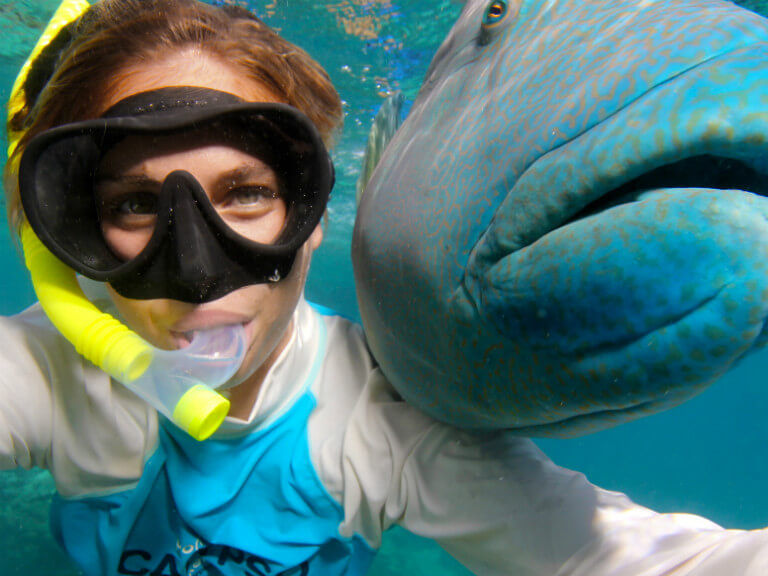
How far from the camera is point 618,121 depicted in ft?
Answer: 2.32

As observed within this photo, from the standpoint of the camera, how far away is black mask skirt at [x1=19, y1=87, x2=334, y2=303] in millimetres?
1294

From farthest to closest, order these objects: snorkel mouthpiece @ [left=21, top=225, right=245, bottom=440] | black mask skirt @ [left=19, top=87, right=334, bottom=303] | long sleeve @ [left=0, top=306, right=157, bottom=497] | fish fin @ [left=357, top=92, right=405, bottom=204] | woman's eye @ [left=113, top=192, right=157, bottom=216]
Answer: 1. fish fin @ [left=357, top=92, right=405, bottom=204]
2. long sleeve @ [left=0, top=306, right=157, bottom=497]
3. woman's eye @ [left=113, top=192, right=157, bottom=216]
4. black mask skirt @ [left=19, top=87, right=334, bottom=303]
5. snorkel mouthpiece @ [left=21, top=225, right=245, bottom=440]

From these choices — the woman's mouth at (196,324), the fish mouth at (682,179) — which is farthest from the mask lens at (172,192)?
the fish mouth at (682,179)

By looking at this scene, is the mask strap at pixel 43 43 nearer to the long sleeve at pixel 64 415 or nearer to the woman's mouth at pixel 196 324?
the long sleeve at pixel 64 415

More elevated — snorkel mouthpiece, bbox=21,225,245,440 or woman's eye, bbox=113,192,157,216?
woman's eye, bbox=113,192,157,216

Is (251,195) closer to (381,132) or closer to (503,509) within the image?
(381,132)

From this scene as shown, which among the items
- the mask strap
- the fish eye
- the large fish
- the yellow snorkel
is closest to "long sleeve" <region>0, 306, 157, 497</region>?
the yellow snorkel

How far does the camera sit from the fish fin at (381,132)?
2.08 m

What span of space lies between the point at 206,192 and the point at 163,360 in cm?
51

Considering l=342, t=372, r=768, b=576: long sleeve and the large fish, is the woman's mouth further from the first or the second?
l=342, t=372, r=768, b=576: long sleeve

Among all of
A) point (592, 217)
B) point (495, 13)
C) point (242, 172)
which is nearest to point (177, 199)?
point (242, 172)

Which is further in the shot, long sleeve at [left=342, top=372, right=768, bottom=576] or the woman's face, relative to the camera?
the woman's face

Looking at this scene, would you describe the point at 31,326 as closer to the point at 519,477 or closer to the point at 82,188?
the point at 82,188

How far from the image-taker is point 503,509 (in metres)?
1.38
